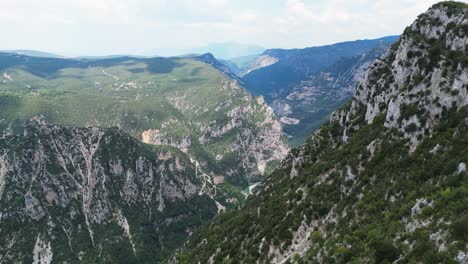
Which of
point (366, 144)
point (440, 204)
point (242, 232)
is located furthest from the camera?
point (242, 232)

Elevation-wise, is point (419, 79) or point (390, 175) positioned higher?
point (419, 79)

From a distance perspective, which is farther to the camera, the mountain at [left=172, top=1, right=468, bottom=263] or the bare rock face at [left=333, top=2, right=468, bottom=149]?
the bare rock face at [left=333, top=2, right=468, bottom=149]

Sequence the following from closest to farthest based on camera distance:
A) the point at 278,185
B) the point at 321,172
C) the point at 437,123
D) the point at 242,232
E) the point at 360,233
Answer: the point at 360,233
the point at 437,123
the point at 321,172
the point at 242,232
the point at 278,185

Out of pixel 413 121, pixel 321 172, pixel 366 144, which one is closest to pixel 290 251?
pixel 321 172

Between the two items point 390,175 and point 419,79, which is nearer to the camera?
point 390,175

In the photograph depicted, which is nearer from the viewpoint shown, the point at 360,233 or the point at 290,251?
the point at 360,233

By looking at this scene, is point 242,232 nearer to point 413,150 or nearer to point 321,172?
point 321,172

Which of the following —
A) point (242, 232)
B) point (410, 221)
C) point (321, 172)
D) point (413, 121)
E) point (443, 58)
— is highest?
point (443, 58)

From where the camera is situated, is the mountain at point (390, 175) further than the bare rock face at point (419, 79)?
No
